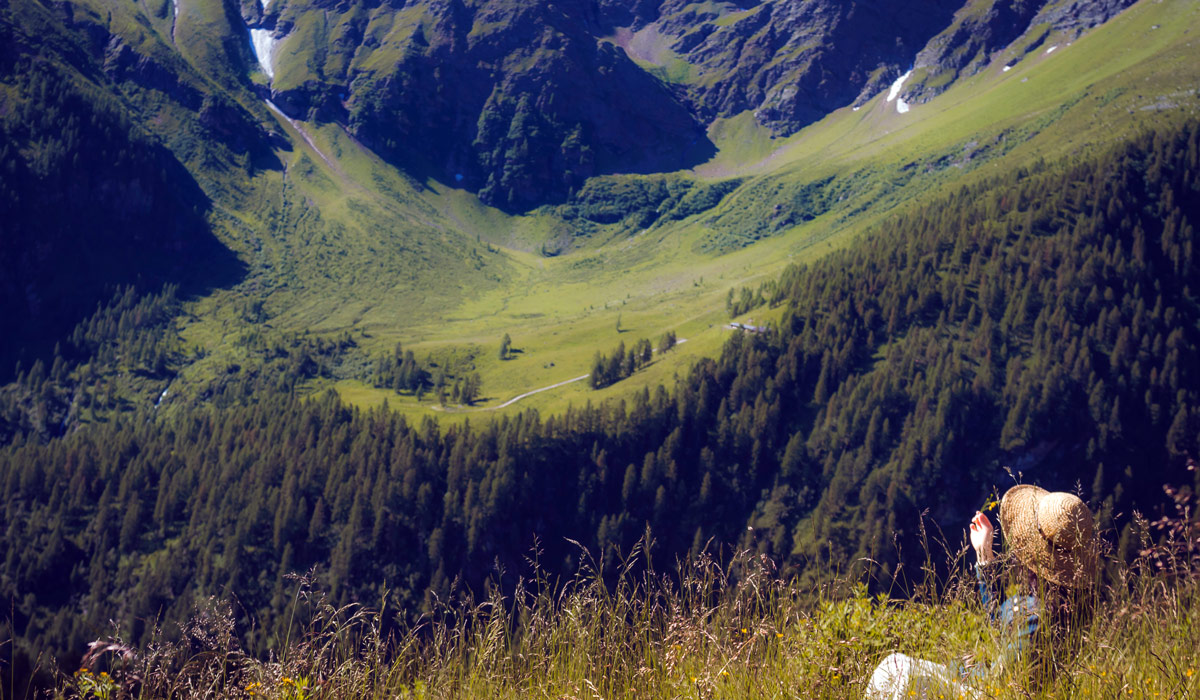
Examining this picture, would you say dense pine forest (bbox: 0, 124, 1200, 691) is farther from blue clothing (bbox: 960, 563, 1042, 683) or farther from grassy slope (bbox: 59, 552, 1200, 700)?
blue clothing (bbox: 960, 563, 1042, 683)

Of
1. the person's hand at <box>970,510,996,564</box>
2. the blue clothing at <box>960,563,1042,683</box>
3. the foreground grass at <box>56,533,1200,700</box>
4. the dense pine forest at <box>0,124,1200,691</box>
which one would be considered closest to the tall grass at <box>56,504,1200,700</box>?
the foreground grass at <box>56,533,1200,700</box>

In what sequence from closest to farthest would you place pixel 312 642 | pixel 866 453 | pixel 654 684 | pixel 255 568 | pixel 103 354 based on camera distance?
pixel 654 684 < pixel 312 642 < pixel 255 568 < pixel 866 453 < pixel 103 354

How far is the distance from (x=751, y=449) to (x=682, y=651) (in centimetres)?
11599

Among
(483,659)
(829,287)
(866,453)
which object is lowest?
(866,453)

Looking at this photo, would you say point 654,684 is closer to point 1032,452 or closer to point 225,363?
point 1032,452

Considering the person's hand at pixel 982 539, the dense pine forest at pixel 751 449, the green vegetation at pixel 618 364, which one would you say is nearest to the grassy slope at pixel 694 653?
the person's hand at pixel 982 539

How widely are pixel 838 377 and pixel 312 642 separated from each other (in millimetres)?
127137

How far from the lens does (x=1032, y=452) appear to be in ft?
380

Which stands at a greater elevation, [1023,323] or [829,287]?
[829,287]

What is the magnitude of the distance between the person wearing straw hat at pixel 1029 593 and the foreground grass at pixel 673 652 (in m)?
0.16

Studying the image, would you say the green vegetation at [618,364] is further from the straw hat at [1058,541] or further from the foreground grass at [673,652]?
the straw hat at [1058,541]

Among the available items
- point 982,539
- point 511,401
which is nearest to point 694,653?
point 982,539

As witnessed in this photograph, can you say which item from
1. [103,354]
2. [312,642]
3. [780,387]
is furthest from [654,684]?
[103,354]

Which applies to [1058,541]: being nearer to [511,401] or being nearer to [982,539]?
[982,539]
